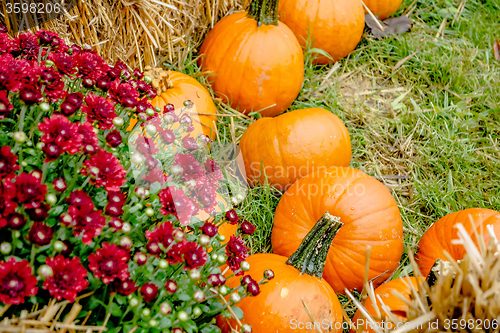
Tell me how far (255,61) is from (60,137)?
68.6 inches

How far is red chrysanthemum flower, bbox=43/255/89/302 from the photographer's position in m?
0.87

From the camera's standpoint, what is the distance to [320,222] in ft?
5.43

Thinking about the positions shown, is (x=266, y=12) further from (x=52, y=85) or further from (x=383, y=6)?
(x=52, y=85)

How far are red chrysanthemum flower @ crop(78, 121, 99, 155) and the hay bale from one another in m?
1.44

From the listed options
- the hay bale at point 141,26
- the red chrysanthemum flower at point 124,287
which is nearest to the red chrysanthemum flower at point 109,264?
the red chrysanthemum flower at point 124,287

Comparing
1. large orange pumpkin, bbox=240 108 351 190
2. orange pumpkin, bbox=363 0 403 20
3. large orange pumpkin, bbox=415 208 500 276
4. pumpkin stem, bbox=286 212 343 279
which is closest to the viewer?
pumpkin stem, bbox=286 212 343 279

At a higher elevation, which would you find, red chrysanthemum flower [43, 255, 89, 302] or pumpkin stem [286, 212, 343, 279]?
→ red chrysanthemum flower [43, 255, 89, 302]

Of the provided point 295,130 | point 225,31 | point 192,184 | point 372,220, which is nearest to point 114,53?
point 225,31

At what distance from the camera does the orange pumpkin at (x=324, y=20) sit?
2871 mm

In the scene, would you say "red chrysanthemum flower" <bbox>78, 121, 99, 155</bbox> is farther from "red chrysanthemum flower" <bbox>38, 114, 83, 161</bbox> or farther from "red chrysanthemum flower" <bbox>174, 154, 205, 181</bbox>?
"red chrysanthemum flower" <bbox>174, 154, 205, 181</bbox>

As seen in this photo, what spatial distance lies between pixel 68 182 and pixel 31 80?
0.30 meters

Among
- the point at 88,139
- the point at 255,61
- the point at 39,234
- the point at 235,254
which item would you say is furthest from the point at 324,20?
the point at 39,234

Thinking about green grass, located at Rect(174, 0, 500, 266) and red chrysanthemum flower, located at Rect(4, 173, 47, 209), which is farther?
green grass, located at Rect(174, 0, 500, 266)

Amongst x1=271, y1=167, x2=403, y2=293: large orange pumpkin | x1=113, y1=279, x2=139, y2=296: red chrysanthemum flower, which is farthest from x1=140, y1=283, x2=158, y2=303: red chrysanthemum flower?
x1=271, y1=167, x2=403, y2=293: large orange pumpkin
